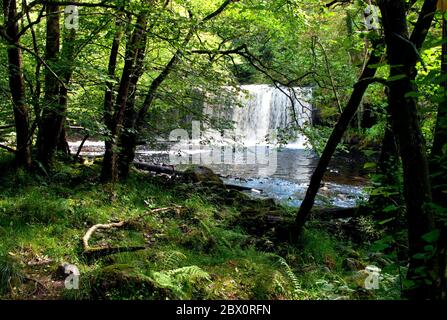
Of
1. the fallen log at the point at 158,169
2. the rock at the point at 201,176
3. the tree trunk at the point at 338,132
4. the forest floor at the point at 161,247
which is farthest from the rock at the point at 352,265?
the fallen log at the point at 158,169

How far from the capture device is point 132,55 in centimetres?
796

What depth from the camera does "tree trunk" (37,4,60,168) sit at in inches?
274

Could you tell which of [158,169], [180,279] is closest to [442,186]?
[180,279]

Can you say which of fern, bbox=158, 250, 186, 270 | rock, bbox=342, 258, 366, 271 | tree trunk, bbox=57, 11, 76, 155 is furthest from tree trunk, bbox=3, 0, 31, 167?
rock, bbox=342, 258, 366, 271

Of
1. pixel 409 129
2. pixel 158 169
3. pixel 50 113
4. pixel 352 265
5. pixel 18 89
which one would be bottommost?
pixel 352 265

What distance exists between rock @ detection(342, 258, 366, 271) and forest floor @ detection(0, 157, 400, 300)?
0.05 ft

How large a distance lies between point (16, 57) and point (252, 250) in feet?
17.5

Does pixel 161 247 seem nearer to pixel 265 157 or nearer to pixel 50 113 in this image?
pixel 50 113

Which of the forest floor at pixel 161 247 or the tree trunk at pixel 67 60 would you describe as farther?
the tree trunk at pixel 67 60

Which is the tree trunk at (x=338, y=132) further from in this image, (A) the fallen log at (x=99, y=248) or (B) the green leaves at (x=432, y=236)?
(B) the green leaves at (x=432, y=236)

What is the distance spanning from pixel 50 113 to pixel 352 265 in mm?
5887

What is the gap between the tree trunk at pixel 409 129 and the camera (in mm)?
2428

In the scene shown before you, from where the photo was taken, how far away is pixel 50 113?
287 inches

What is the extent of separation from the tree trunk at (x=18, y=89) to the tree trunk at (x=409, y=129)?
18.5 ft
